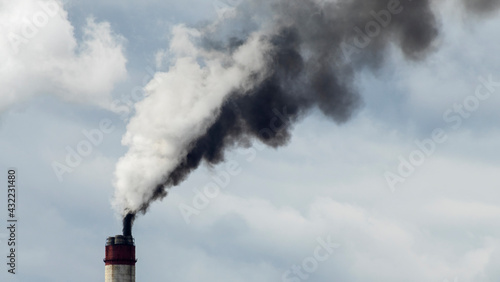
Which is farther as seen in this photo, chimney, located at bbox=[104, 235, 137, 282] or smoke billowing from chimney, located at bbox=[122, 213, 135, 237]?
smoke billowing from chimney, located at bbox=[122, 213, 135, 237]

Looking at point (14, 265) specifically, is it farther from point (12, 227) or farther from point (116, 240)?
point (116, 240)

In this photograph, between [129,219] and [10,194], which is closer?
[10,194]

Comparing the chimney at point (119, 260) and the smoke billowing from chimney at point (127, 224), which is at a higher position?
the smoke billowing from chimney at point (127, 224)

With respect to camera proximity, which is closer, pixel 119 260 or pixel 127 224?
pixel 119 260

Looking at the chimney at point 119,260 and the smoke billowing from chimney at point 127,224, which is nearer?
the chimney at point 119,260

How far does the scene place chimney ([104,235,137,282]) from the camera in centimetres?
9250

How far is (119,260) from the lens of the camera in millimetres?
92750

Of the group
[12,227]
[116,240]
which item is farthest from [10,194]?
[116,240]

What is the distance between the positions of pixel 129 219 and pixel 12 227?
11118mm

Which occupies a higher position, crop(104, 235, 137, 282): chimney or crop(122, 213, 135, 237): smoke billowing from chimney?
crop(122, 213, 135, 237): smoke billowing from chimney

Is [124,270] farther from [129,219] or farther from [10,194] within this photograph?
[10,194]

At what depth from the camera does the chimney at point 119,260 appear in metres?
92.5

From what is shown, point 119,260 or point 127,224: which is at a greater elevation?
point 127,224

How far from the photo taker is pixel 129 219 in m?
94.8
